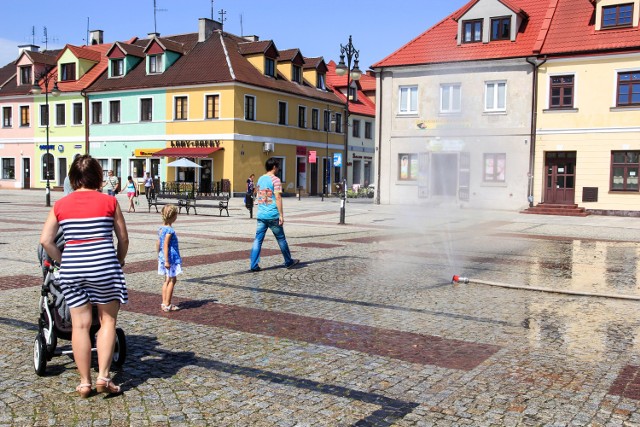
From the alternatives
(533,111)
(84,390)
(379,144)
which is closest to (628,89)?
(533,111)

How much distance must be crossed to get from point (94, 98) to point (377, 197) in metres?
25.2

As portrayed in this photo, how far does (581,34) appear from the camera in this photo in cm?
3103

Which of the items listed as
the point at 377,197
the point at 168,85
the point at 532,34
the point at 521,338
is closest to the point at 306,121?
the point at 168,85

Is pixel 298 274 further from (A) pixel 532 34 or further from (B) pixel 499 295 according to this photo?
(A) pixel 532 34

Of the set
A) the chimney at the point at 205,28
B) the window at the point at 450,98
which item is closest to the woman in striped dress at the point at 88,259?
the window at the point at 450,98

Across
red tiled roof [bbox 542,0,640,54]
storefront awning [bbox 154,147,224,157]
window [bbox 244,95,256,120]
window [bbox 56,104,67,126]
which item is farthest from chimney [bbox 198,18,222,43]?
red tiled roof [bbox 542,0,640,54]

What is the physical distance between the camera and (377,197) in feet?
120

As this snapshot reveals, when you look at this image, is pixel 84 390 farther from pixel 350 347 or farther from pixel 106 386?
pixel 350 347

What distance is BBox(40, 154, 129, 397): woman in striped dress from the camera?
179 inches

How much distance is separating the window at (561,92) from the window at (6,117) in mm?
43939

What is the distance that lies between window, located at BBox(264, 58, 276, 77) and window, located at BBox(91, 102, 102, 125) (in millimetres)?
13378

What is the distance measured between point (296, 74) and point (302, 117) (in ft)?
11.8

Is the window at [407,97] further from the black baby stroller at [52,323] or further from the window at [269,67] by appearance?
the black baby stroller at [52,323]

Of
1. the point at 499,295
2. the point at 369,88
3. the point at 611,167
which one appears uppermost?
the point at 369,88
